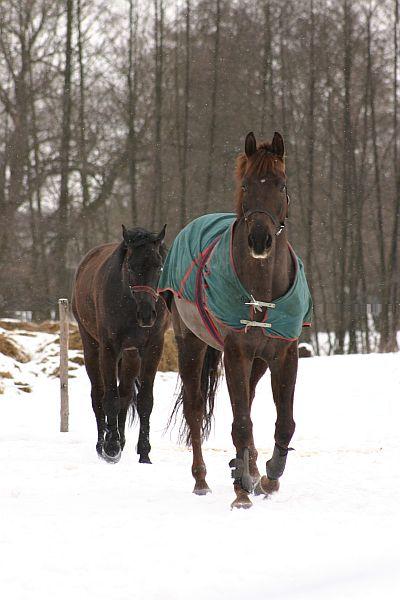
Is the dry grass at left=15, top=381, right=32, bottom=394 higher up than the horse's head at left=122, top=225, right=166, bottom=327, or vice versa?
the horse's head at left=122, top=225, right=166, bottom=327

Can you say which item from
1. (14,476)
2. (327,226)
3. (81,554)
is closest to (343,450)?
(14,476)

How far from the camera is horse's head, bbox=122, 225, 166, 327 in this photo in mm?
7207

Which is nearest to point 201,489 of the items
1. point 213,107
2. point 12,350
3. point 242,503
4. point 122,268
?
point 242,503

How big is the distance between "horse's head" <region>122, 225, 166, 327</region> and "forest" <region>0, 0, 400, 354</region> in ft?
41.5

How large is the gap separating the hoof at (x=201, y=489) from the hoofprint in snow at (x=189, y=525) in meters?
0.06

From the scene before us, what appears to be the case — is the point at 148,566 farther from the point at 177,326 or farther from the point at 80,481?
the point at 177,326

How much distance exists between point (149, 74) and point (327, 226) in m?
6.03

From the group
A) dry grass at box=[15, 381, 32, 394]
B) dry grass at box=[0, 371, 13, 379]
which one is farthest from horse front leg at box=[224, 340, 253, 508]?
dry grass at box=[0, 371, 13, 379]

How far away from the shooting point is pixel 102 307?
7836mm

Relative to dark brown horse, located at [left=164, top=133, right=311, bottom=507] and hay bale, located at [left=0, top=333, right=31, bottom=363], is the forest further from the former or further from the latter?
dark brown horse, located at [left=164, top=133, right=311, bottom=507]

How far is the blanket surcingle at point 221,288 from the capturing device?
5.27 metres

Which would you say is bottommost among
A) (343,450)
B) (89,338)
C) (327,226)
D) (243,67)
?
(343,450)

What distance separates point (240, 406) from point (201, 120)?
55.5 ft

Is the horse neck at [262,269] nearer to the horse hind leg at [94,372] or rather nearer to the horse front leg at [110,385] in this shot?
the horse front leg at [110,385]
